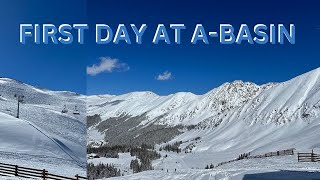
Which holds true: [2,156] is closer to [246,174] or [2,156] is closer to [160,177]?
[160,177]

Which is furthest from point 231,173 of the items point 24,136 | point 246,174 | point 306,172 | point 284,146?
point 284,146

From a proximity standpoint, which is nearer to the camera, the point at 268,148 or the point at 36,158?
the point at 36,158

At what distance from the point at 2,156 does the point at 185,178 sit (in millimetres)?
43680

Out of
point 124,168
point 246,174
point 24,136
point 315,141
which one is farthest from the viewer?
point 124,168

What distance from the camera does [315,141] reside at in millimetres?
148875

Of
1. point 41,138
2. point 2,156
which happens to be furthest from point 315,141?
point 2,156

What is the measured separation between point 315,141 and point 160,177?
330 feet

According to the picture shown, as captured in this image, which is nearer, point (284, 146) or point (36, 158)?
point (36, 158)

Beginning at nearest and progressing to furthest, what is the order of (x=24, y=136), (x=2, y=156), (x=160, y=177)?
(x=160, y=177)
(x=2, y=156)
(x=24, y=136)

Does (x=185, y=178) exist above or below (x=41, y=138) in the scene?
below

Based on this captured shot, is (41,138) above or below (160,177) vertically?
above

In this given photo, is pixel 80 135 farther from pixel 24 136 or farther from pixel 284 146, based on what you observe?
pixel 284 146

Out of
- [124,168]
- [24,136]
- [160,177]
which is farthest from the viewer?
[124,168]

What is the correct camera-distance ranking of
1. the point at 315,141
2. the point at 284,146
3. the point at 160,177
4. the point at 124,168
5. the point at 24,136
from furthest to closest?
1. the point at 124,168
2. the point at 284,146
3. the point at 315,141
4. the point at 24,136
5. the point at 160,177
